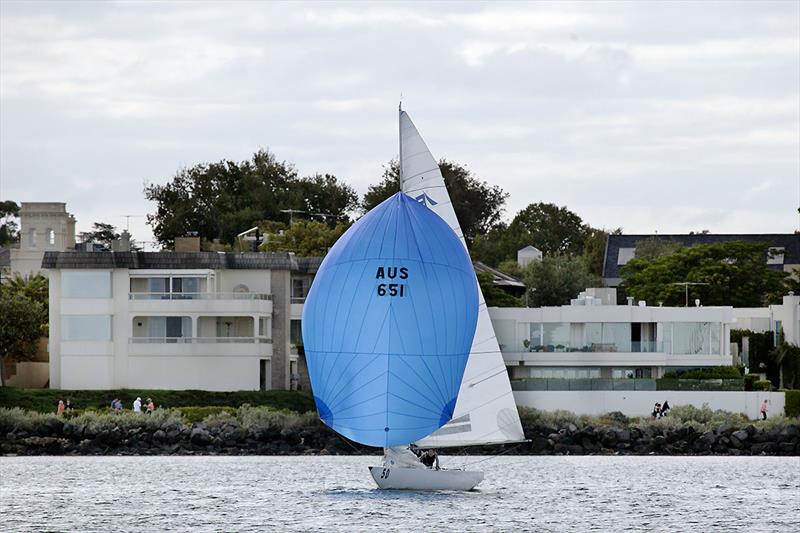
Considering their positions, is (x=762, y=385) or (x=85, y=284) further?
(x=85, y=284)

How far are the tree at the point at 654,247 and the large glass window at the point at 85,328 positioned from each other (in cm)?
4512

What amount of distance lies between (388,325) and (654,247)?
80686 mm

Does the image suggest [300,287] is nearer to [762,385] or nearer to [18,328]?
[18,328]

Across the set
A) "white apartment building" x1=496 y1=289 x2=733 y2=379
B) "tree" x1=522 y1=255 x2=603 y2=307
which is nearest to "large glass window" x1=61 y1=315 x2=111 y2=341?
"white apartment building" x1=496 y1=289 x2=733 y2=379

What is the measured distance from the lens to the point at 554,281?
115m

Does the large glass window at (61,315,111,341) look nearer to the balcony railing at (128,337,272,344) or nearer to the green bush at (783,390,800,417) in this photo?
the balcony railing at (128,337,272,344)

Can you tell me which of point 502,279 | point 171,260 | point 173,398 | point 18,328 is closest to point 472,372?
point 173,398

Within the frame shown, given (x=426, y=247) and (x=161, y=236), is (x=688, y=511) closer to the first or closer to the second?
(x=426, y=247)

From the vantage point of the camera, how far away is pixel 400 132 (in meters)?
50.2

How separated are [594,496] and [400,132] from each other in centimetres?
1173

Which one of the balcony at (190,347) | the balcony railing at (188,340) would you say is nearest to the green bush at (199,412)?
the balcony at (190,347)

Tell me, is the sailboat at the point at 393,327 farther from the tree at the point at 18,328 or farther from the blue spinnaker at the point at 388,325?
the tree at the point at 18,328

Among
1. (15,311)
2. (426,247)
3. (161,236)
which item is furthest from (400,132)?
(161,236)

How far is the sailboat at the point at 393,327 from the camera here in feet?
155
